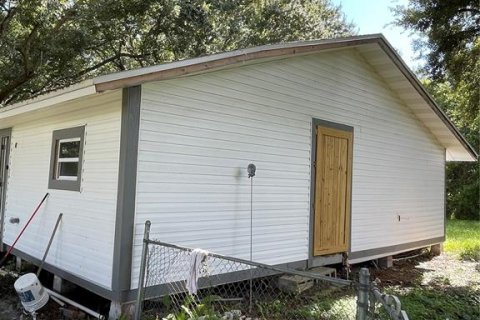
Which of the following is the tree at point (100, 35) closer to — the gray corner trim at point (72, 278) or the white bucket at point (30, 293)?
the gray corner trim at point (72, 278)

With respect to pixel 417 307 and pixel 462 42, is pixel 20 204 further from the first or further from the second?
pixel 462 42

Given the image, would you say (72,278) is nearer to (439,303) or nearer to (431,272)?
(439,303)

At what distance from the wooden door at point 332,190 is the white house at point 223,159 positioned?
3 cm

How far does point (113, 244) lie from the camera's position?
15.2 feet

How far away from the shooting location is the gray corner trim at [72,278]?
15.5 ft

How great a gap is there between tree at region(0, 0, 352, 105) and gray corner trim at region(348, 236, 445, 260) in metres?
8.38

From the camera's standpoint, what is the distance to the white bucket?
464cm

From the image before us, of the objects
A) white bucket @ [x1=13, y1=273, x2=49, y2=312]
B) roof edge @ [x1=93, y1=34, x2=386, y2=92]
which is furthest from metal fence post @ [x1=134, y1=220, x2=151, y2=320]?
roof edge @ [x1=93, y1=34, x2=386, y2=92]

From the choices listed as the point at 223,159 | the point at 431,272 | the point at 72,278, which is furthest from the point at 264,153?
the point at 431,272

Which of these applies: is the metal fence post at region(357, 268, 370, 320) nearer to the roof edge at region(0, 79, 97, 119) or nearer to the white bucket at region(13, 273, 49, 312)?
the roof edge at region(0, 79, 97, 119)

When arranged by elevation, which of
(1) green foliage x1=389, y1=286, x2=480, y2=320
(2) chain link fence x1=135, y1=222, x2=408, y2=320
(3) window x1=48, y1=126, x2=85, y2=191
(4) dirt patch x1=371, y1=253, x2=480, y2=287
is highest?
(3) window x1=48, y1=126, x2=85, y2=191

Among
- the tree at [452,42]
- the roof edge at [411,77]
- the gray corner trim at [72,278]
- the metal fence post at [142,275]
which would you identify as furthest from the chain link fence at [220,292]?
the tree at [452,42]

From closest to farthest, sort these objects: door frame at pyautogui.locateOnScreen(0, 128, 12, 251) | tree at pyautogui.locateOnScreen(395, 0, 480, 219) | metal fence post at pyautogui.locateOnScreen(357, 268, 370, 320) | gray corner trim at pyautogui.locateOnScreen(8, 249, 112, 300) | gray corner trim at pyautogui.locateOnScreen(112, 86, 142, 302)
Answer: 1. metal fence post at pyautogui.locateOnScreen(357, 268, 370, 320)
2. gray corner trim at pyautogui.locateOnScreen(112, 86, 142, 302)
3. gray corner trim at pyautogui.locateOnScreen(8, 249, 112, 300)
4. door frame at pyautogui.locateOnScreen(0, 128, 12, 251)
5. tree at pyautogui.locateOnScreen(395, 0, 480, 219)

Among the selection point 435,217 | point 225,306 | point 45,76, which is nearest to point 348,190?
point 225,306
